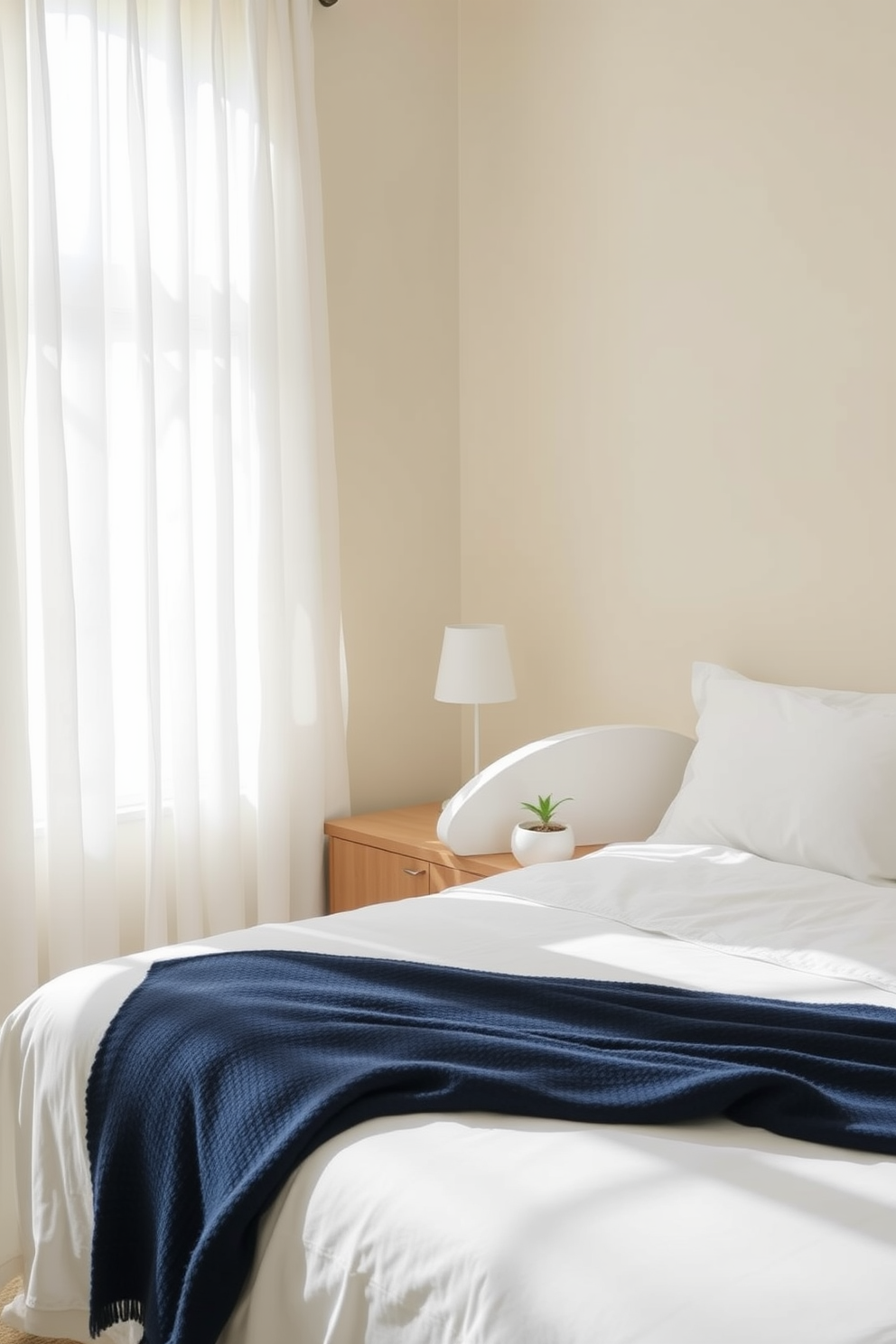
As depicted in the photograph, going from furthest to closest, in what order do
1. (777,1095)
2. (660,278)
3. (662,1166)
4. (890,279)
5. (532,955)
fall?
(660,278)
(890,279)
(532,955)
(777,1095)
(662,1166)

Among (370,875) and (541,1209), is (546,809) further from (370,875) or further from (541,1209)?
(541,1209)

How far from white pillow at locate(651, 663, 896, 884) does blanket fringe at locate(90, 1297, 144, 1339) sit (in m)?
1.49

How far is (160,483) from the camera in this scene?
3.21m

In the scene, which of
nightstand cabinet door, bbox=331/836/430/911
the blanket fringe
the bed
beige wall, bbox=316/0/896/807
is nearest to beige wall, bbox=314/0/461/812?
beige wall, bbox=316/0/896/807

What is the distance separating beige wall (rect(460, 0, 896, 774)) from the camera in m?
2.98

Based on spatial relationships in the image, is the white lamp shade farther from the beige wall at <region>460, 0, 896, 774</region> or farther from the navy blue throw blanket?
the navy blue throw blanket

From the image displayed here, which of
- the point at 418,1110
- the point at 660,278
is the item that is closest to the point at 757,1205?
the point at 418,1110

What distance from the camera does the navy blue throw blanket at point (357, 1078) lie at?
1.47m

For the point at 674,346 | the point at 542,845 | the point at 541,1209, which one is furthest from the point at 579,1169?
the point at 674,346

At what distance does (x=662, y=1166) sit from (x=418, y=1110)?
12.1 inches

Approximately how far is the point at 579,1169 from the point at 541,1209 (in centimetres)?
9

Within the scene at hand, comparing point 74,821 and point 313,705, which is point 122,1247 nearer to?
point 74,821

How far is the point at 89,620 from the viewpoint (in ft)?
10.0

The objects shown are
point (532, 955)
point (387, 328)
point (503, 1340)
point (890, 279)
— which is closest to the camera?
point (503, 1340)
